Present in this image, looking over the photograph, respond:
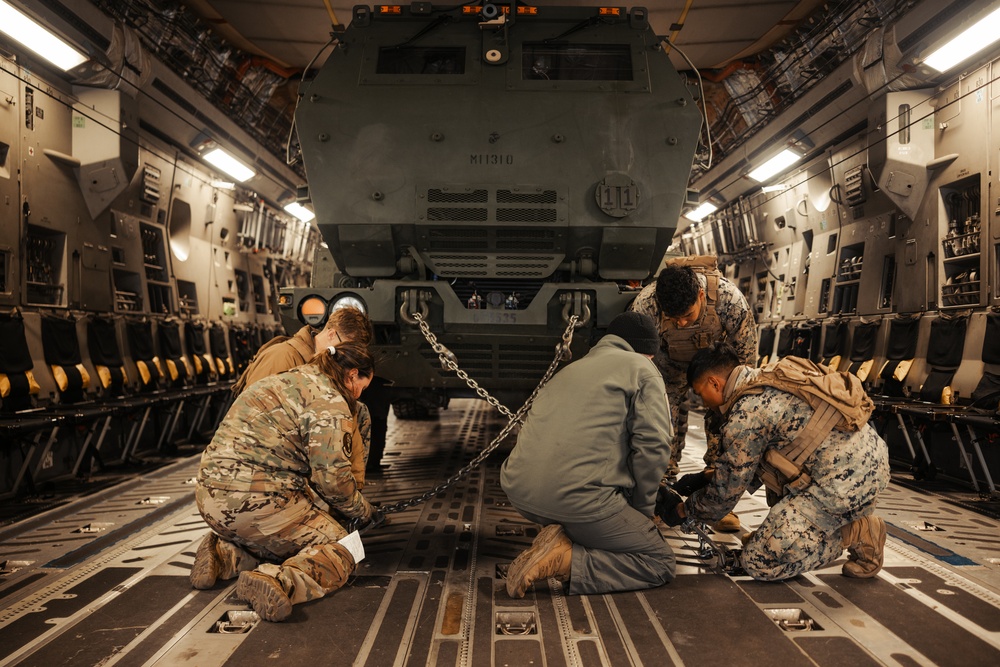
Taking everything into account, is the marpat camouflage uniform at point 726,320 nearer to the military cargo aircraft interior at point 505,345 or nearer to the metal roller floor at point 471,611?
the military cargo aircraft interior at point 505,345

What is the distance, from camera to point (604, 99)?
5.70 meters

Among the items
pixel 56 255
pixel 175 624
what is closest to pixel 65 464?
pixel 56 255

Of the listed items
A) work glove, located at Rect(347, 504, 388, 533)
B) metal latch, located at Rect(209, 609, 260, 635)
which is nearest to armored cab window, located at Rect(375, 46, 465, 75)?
work glove, located at Rect(347, 504, 388, 533)

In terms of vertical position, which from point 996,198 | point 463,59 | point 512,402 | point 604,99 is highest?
point 463,59

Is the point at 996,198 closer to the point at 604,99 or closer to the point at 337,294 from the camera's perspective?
the point at 604,99

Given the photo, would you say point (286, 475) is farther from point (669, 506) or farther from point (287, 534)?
point (669, 506)

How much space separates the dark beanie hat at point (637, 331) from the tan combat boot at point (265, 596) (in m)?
2.10

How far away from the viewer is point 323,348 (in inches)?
163

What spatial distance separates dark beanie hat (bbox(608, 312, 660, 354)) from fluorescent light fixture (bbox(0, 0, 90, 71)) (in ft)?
17.9

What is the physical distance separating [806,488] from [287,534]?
8.76 feet

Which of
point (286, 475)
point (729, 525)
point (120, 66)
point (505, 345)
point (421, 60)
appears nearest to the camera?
point (286, 475)

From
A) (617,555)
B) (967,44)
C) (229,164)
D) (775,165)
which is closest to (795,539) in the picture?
(617,555)

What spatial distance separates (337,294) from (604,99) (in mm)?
2650

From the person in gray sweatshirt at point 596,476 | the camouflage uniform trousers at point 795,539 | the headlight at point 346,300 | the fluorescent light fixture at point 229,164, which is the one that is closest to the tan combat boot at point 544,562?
the person in gray sweatshirt at point 596,476
